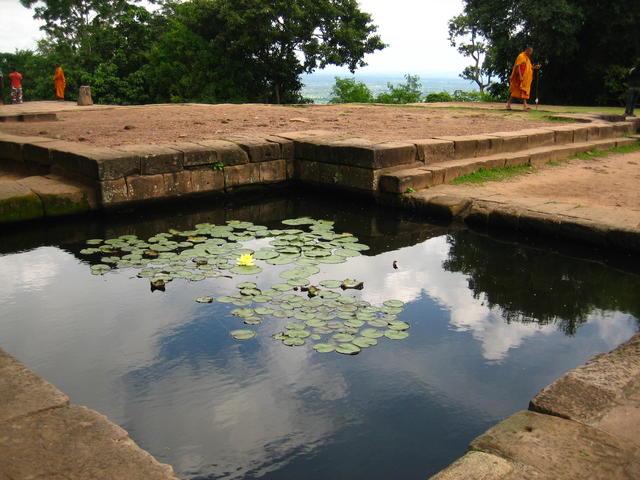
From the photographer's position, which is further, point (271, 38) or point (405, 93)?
point (405, 93)

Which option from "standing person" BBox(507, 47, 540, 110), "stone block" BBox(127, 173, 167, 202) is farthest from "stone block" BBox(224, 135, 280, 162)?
"standing person" BBox(507, 47, 540, 110)

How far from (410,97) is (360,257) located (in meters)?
20.6

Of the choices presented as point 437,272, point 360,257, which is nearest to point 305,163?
point 360,257

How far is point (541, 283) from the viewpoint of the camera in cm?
412

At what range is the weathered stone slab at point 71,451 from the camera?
176 cm

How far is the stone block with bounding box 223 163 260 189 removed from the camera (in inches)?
245

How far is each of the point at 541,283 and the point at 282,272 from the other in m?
1.83

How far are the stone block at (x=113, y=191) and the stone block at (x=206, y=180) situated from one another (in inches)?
27.8

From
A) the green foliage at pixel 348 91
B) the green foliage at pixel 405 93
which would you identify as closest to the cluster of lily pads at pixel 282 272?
the green foliage at pixel 405 93

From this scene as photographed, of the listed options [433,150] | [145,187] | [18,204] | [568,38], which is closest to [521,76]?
[568,38]

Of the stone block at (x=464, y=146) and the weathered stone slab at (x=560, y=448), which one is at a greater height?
the stone block at (x=464, y=146)

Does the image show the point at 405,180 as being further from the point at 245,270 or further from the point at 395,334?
the point at 395,334

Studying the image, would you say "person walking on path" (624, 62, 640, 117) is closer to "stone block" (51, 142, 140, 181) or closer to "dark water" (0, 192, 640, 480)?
"dark water" (0, 192, 640, 480)

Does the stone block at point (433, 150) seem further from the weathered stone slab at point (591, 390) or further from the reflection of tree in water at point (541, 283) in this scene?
the weathered stone slab at point (591, 390)
